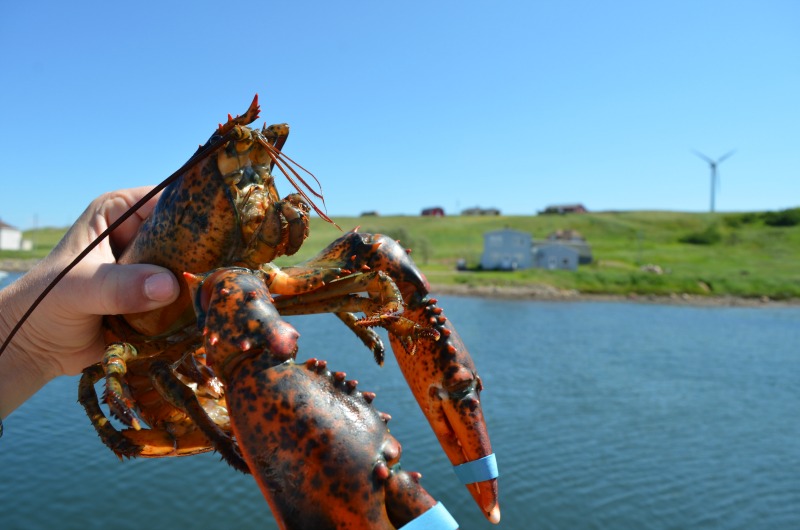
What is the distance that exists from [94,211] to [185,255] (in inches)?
46.3

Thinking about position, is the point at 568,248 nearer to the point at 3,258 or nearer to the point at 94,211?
the point at 3,258

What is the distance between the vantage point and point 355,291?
265 centimetres

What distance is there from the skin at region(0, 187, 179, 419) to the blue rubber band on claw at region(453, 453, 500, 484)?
1601 mm

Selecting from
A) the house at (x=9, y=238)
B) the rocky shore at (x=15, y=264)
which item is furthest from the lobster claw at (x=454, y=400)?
the house at (x=9, y=238)

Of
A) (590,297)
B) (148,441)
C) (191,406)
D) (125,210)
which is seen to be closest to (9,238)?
(590,297)

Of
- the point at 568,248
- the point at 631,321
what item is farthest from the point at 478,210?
the point at 631,321

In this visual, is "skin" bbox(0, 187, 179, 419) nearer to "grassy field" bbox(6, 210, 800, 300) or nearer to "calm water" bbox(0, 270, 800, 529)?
"calm water" bbox(0, 270, 800, 529)

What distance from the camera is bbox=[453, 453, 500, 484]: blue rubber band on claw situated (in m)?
2.77

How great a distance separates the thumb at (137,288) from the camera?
2758mm

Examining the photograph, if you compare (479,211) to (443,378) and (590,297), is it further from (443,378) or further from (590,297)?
(443,378)

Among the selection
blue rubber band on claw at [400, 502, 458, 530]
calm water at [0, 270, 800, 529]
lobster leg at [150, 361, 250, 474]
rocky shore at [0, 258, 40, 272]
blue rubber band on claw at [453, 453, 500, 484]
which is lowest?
calm water at [0, 270, 800, 529]

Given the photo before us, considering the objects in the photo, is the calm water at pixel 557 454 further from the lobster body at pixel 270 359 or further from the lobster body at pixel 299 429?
the lobster body at pixel 299 429

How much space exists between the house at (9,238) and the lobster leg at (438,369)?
104 meters

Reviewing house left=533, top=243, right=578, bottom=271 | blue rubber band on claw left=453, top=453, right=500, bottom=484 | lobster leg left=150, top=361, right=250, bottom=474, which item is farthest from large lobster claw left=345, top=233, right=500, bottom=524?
house left=533, top=243, right=578, bottom=271
